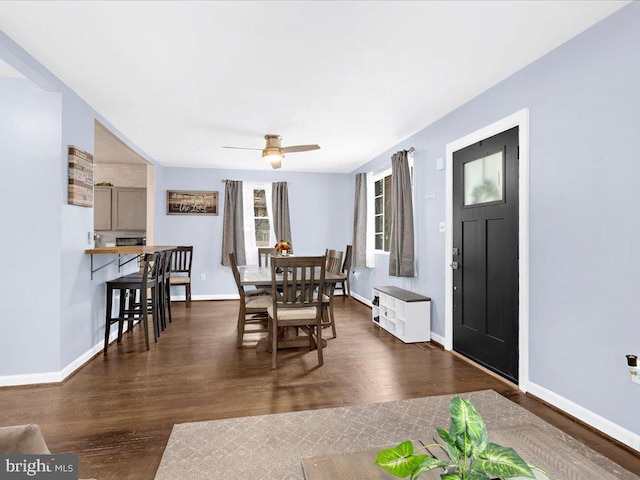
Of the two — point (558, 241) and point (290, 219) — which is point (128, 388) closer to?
point (558, 241)

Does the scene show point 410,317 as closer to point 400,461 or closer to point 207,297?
point 400,461

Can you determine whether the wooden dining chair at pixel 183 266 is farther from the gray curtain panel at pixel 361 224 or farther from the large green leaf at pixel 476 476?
the large green leaf at pixel 476 476

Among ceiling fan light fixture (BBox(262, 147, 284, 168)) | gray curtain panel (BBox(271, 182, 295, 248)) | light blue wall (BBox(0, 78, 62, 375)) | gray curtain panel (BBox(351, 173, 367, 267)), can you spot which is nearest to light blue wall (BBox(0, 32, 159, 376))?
light blue wall (BBox(0, 78, 62, 375))

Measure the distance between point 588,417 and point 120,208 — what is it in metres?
6.86

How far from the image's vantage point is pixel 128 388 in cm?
277

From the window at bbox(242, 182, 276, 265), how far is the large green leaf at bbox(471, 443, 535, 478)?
236 inches

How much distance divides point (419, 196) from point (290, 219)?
3.10 meters

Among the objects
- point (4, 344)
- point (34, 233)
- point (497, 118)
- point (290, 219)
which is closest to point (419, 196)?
point (497, 118)

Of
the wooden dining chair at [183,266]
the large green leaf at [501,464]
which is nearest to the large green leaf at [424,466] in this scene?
the large green leaf at [501,464]

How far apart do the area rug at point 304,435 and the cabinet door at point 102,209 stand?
16.9ft

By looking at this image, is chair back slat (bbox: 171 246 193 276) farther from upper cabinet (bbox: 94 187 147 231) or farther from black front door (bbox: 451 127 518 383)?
black front door (bbox: 451 127 518 383)

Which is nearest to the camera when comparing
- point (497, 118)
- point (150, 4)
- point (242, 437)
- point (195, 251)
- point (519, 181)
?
point (150, 4)

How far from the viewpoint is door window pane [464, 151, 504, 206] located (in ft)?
9.93

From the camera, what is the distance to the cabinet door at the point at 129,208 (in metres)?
6.22
